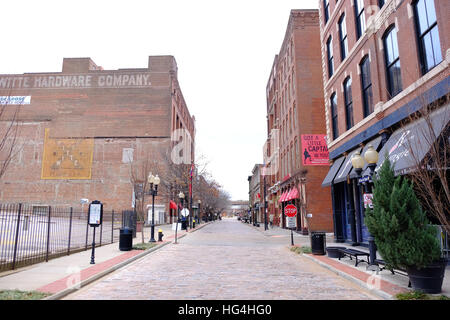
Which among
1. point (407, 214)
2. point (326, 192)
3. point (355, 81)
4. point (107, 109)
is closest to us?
point (407, 214)

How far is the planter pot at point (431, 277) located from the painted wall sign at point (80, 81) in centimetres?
5481

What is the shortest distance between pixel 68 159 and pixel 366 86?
50.6 m

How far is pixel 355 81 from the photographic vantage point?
16.9 m

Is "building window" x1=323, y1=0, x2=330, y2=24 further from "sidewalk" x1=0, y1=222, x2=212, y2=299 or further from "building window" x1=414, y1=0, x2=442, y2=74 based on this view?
"sidewalk" x1=0, y1=222, x2=212, y2=299

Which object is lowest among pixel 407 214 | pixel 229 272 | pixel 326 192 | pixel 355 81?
pixel 229 272

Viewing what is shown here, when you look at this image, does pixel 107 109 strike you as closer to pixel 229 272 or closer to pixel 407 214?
pixel 229 272

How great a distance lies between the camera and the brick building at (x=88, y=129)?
53.1m

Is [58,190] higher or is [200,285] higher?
[58,190]

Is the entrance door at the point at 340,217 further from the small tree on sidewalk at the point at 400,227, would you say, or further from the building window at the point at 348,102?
the small tree on sidewalk at the point at 400,227

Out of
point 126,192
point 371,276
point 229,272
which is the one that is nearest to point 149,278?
point 229,272

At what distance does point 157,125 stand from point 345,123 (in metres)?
40.8

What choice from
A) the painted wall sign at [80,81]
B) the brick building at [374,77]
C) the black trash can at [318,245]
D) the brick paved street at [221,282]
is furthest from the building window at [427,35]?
the painted wall sign at [80,81]

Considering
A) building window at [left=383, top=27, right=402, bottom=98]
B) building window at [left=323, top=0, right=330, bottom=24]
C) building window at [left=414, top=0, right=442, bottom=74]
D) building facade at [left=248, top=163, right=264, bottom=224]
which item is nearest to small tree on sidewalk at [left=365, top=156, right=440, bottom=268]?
building window at [left=414, top=0, right=442, bottom=74]

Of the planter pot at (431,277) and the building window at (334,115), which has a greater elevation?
the building window at (334,115)
